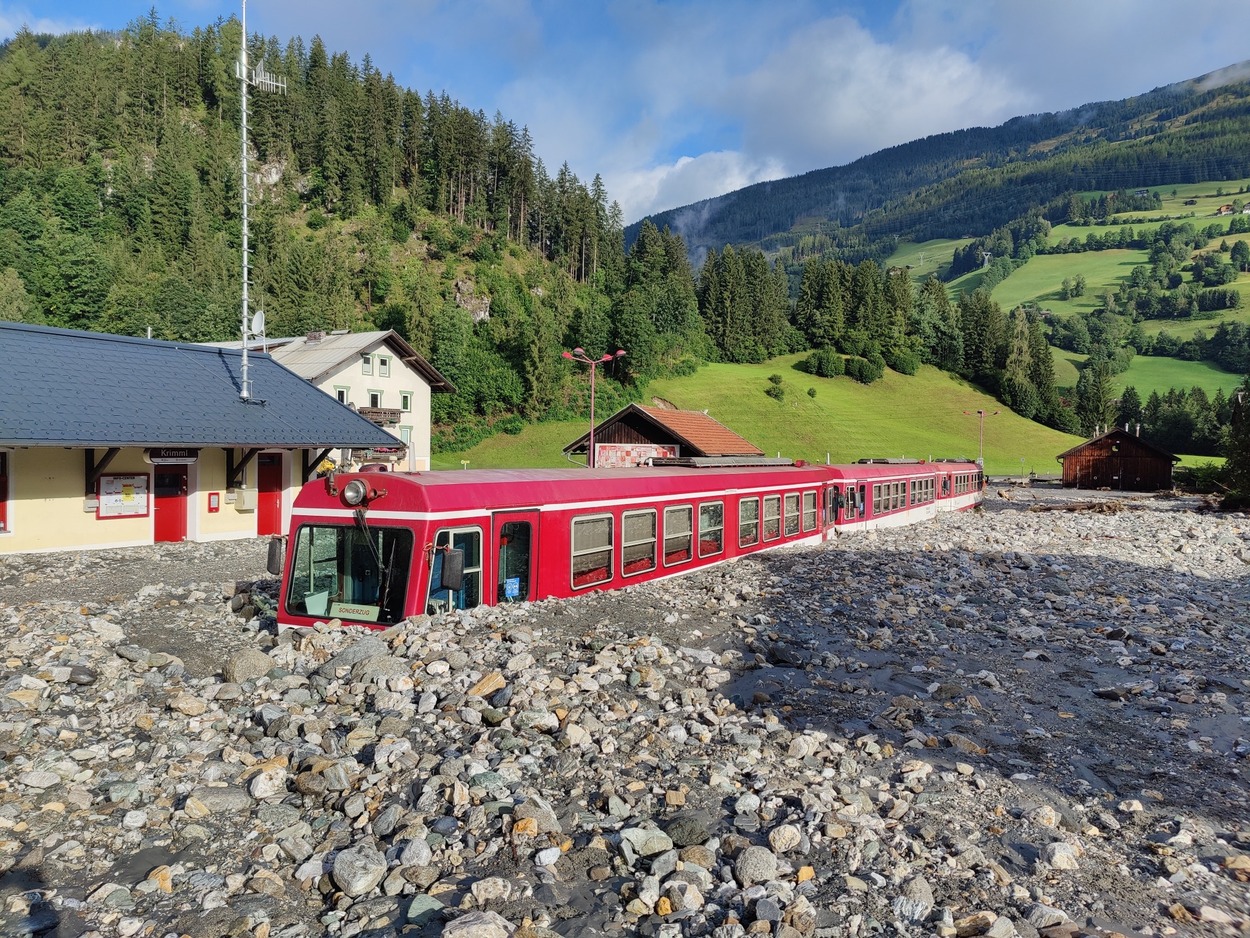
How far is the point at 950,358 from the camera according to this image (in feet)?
385

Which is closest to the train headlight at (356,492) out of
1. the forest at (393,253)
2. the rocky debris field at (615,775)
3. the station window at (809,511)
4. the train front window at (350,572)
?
the train front window at (350,572)

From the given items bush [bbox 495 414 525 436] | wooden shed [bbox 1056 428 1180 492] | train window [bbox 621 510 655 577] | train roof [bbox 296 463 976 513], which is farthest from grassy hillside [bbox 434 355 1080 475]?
train window [bbox 621 510 655 577]

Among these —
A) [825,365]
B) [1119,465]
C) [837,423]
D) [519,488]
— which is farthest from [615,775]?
[825,365]

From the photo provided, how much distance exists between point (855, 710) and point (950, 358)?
12043 centimetres

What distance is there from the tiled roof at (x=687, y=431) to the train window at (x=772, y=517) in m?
18.7

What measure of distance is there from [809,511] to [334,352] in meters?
31.5

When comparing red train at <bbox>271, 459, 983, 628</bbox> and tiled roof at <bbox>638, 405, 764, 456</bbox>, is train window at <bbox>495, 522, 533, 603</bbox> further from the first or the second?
tiled roof at <bbox>638, 405, 764, 456</bbox>

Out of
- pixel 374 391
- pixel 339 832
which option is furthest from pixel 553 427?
pixel 339 832

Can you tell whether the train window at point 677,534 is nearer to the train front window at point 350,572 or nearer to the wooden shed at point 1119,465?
the train front window at point 350,572

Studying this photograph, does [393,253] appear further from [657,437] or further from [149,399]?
→ [149,399]

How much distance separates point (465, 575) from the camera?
34.5ft

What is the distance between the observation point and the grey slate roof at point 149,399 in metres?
18.3

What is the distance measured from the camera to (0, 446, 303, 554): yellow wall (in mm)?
18719

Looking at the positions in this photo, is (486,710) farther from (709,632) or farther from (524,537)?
(709,632)
